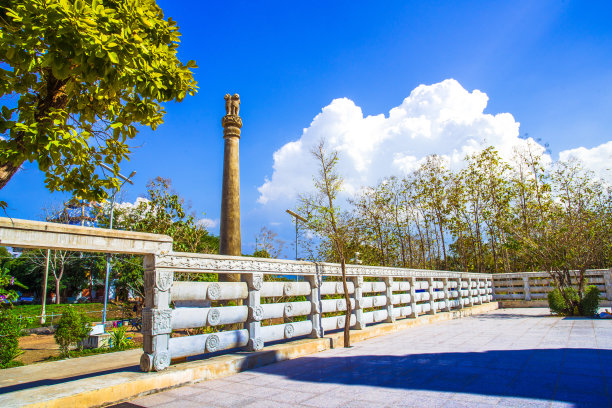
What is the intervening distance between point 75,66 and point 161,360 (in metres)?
3.58

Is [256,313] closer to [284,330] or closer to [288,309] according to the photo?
[288,309]

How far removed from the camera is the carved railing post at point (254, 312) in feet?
20.1

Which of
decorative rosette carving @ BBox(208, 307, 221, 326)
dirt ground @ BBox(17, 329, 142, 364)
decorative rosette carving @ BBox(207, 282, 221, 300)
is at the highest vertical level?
decorative rosette carving @ BBox(207, 282, 221, 300)

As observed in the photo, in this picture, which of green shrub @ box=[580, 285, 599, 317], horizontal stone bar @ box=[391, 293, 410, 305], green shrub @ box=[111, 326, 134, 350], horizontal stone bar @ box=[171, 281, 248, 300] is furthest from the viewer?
green shrub @ box=[580, 285, 599, 317]

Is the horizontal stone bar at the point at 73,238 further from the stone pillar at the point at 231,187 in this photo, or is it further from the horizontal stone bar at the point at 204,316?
the stone pillar at the point at 231,187

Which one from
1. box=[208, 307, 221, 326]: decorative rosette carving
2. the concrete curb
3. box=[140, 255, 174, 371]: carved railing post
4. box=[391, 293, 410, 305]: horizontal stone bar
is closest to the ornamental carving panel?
box=[140, 255, 174, 371]: carved railing post

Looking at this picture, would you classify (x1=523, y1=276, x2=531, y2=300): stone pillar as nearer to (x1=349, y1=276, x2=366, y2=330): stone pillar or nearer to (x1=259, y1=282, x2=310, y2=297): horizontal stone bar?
(x1=349, y1=276, x2=366, y2=330): stone pillar

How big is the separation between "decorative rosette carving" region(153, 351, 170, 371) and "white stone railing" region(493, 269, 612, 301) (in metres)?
18.3

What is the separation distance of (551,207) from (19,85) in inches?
975

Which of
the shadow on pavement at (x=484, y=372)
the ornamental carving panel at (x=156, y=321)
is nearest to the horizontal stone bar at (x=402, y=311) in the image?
the shadow on pavement at (x=484, y=372)

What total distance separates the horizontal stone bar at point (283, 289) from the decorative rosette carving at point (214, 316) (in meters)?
0.99

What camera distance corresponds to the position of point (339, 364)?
594 centimetres

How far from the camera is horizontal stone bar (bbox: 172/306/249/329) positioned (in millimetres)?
5047

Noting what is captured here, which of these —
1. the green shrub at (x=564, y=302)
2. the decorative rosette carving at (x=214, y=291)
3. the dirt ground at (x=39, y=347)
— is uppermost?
the decorative rosette carving at (x=214, y=291)
